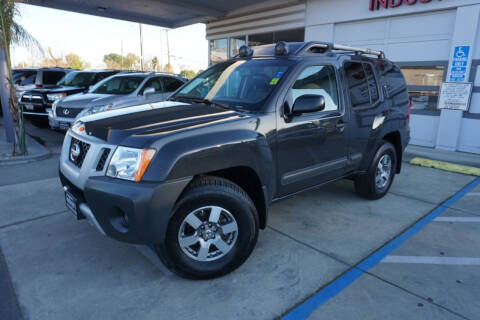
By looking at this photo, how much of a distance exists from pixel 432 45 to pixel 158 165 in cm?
811

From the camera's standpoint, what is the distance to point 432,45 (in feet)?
25.9

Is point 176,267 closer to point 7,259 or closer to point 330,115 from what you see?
point 7,259

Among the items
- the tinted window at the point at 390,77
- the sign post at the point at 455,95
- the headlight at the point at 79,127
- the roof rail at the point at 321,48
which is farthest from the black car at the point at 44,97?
the sign post at the point at 455,95

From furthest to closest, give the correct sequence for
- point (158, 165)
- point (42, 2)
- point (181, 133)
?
point (42, 2), point (181, 133), point (158, 165)

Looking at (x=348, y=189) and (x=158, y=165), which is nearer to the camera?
(x=158, y=165)

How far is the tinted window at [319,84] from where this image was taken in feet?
10.7

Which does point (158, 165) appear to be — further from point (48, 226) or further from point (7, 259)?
point (48, 226)

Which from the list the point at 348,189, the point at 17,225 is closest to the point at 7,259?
the point at 17,225

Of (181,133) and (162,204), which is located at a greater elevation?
(181,133)

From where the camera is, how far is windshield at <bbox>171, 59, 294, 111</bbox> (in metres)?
3.14

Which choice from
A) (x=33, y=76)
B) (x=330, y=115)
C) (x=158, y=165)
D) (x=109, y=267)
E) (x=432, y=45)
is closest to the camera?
(x=158, y=165)

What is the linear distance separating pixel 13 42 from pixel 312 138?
6417 millimetres

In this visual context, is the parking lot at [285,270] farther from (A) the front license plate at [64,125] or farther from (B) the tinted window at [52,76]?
(B) the tinted window at [52,76]

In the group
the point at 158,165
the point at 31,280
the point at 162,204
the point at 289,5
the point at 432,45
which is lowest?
the point at 31,280
